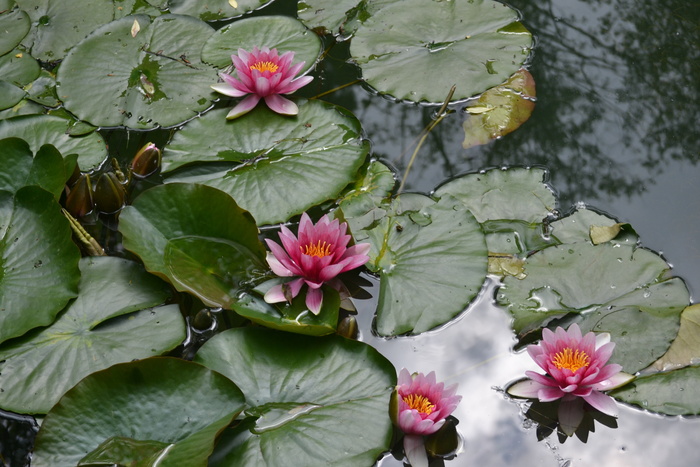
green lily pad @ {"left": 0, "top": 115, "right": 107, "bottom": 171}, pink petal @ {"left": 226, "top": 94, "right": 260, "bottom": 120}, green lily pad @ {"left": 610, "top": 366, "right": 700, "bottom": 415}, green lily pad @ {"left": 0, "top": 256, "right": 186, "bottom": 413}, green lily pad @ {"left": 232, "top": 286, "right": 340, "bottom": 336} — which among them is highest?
pink petal @ {"left": 226, "top": 94, "right": 260, "bottom": 120}

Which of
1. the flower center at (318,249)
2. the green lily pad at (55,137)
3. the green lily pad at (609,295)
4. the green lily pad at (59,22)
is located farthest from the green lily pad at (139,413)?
the green lily pad at (59,22)

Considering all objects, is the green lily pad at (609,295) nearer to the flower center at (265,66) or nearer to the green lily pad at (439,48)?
the green lily pad at (439,48)

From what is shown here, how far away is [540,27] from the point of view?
353 centimetres

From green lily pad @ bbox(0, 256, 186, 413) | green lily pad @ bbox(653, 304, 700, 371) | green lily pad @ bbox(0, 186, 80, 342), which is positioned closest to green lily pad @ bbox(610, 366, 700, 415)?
green lily pad @ bbox(653, 304, 700, 371)

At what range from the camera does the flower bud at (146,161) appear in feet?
9.46

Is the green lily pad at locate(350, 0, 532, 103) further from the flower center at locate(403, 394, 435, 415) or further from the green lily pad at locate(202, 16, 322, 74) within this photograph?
the flower center at locate(403, 394, 435, 415)

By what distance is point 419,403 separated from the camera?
1991mm

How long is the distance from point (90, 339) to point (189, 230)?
0.50m

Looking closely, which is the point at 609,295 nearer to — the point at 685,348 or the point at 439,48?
the point at 685,348

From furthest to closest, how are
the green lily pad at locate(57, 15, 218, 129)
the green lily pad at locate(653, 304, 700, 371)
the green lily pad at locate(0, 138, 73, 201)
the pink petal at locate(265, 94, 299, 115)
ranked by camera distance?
the green lily pad at locate(57, 15, 218, 129), the pink petal at locate(265, 94, 299, 115), the green lily pad at locate(0, 138, 73, 201), the green lily pad at locate(653, 304, 700, 371)

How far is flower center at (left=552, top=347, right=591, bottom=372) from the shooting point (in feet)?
6.79

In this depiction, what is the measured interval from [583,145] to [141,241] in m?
1.93

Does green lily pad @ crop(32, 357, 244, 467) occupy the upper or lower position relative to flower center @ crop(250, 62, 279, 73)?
lower

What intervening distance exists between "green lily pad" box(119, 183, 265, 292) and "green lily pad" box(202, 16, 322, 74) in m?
1.11
